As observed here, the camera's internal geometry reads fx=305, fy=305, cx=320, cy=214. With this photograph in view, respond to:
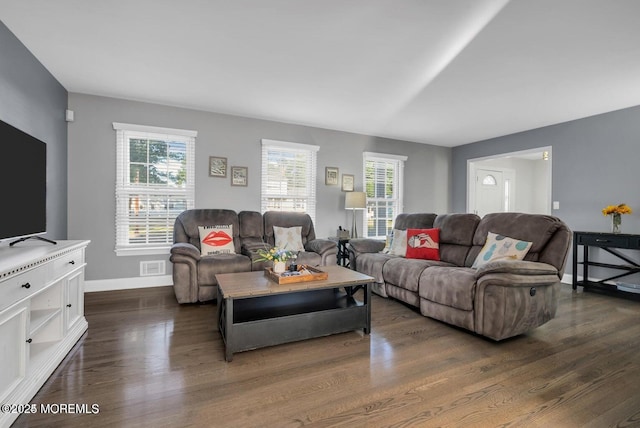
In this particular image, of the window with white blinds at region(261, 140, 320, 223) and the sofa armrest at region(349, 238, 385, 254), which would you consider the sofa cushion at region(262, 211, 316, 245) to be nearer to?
the window with white blinds at region(261, 140, 320, 223)

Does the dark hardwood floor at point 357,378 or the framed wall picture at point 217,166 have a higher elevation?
the framed wall picture at point 217,166

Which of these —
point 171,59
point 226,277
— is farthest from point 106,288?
point 171,59

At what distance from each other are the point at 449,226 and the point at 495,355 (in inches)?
65.9

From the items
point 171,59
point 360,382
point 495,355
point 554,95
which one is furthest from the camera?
point 554,95

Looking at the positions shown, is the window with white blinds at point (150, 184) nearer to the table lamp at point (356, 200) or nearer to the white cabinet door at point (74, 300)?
the white cabinet door at point (74, 300)

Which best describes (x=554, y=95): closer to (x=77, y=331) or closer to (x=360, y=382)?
(x=360, y=382)

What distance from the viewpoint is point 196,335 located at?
8.12ft

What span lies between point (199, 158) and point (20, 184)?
7.73 ft

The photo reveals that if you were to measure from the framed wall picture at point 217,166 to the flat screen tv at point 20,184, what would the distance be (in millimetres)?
2052

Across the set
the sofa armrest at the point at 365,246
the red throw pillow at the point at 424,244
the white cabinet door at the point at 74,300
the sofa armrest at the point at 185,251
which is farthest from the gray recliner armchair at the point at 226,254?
the red throw pillow at the point at 424,244

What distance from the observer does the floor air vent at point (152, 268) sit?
395 cm

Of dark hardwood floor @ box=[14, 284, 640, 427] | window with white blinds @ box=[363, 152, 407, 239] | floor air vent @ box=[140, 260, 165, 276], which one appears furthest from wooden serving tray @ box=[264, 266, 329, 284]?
window with white blinds @ box=[363, 152, 407, 239]

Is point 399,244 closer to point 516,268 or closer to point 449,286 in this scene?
point 449,286

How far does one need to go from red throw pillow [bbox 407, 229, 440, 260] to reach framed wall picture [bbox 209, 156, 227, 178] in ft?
8.87
